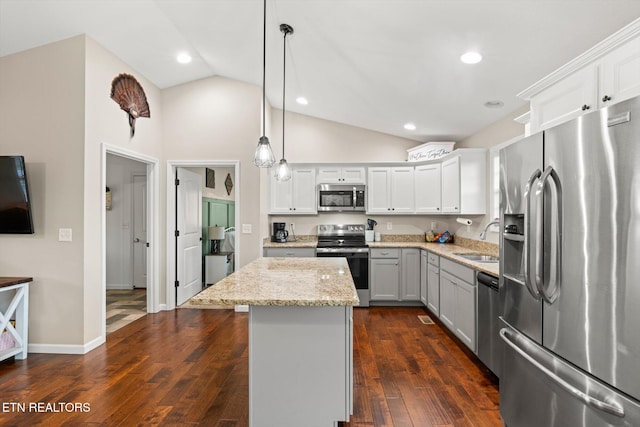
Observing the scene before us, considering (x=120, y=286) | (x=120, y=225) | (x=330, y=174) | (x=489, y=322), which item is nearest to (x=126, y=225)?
(x=120, y=225)

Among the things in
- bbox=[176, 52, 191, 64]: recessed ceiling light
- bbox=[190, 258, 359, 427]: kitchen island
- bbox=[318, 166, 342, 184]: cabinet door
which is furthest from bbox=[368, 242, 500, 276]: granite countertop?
bbox=[176, 52, 191, 64]: recessed ceiling light

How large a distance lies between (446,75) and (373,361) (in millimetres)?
2675

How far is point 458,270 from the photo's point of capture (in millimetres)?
3236

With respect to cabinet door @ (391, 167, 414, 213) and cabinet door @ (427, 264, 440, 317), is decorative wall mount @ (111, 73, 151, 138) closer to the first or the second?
cabinet door @ (391, 167, 414, 213)

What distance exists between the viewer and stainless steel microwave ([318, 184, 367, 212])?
4984 mm

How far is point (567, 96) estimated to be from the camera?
1.86 m

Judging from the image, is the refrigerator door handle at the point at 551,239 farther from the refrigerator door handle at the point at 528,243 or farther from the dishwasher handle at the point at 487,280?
the dishwasher handle at the point at 487,280

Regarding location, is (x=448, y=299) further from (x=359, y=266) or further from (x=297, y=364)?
(x=297, y=364)

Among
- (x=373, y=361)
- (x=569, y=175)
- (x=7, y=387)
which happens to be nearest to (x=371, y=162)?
(x=373, y=361)

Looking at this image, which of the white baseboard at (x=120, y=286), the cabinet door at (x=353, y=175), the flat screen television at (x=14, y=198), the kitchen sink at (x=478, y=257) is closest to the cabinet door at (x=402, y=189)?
the cabinet door at (x=353, y=175)

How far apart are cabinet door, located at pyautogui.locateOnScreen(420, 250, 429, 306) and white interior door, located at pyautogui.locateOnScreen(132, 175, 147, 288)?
4.58m

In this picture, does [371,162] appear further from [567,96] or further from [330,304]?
[330,304]

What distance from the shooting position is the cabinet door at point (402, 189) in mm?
4973

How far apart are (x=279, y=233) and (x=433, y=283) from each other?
2.30m
